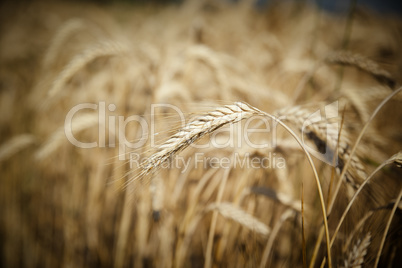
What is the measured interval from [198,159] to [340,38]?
15.7 feet

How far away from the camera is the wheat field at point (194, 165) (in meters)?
0.63

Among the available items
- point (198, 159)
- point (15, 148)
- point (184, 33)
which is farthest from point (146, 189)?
point (184, 33)

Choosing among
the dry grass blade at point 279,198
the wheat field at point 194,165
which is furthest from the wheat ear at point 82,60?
the dry grass blade at point 279,198

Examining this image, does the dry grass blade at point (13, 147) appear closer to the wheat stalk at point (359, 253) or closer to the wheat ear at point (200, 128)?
the wheat ear at point (200, 128)

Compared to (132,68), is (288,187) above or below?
below

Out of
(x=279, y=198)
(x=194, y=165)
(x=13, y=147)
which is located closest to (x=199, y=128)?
(x=279, y=198)

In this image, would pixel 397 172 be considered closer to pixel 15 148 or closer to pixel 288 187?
pixel 288 187

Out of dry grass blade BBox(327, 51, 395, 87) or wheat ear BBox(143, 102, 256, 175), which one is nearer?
wheat ear BBox(143, 102, 256, 175)

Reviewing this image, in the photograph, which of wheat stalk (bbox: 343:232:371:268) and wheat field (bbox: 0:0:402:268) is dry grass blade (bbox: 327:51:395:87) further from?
wheat stalk (bbox: 343:232:371:268)

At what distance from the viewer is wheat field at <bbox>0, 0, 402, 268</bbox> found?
626 millimetres

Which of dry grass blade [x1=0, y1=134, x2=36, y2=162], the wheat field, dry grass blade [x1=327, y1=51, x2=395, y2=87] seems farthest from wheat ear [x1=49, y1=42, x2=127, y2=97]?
dry grass blade [x1=327, y1=51, x2=395, y2=87]

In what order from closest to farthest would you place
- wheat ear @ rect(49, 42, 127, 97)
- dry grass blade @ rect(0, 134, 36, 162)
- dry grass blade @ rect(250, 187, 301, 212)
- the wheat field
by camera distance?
the wheat field
dry grass blade @ rect(250, 187, 301, 212)
wheat ear @ rect(49, 42, 127, 97)
dry grass blade @ rect(0, 134, 36, 162)

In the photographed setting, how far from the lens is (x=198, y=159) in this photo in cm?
120

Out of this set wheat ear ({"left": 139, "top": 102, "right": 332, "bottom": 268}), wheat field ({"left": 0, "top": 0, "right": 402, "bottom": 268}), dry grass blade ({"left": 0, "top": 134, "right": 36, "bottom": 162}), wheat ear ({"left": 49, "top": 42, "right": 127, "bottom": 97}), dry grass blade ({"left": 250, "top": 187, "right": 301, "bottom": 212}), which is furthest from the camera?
dry grass blade ({"left": 0, "top": 134, "right": 36, "bottom": 162})
